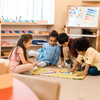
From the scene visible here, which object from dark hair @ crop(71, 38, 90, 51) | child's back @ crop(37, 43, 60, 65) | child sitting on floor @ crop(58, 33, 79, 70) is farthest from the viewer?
child's back @ crop(37, 43, 60, 65)

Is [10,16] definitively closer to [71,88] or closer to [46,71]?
[46,71]

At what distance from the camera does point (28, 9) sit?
4219mm

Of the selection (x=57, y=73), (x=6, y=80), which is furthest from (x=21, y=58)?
(x=6, y=80)

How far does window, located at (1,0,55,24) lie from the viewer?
13.3ft

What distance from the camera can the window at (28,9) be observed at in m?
4.06

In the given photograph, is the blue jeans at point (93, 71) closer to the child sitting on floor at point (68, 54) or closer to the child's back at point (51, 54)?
the child sitting on floor at point (68, 54)

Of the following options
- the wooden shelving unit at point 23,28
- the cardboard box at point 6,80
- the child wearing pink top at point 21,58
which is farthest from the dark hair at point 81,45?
the cardboard box at point 6,80

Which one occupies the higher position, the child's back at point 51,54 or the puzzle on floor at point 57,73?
the child's back at point 51,54

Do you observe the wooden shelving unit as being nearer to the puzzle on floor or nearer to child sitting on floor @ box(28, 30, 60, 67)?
child sitting on floor @ box(28, 30, 60, 67)

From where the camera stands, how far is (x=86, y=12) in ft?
12.9

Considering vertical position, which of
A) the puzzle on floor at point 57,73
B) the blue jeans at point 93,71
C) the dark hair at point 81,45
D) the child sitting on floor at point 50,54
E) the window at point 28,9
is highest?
the window at point 28,9

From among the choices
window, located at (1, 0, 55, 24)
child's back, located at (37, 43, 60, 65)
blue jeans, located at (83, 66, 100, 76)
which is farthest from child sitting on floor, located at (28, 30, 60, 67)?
window, located at (1, 0, 55, 24)

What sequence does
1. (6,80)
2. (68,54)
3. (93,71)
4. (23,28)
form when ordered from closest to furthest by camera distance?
(6,80)
(93,71)
(68,54)
(23,28)

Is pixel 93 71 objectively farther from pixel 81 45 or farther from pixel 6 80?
pixel 6 80
